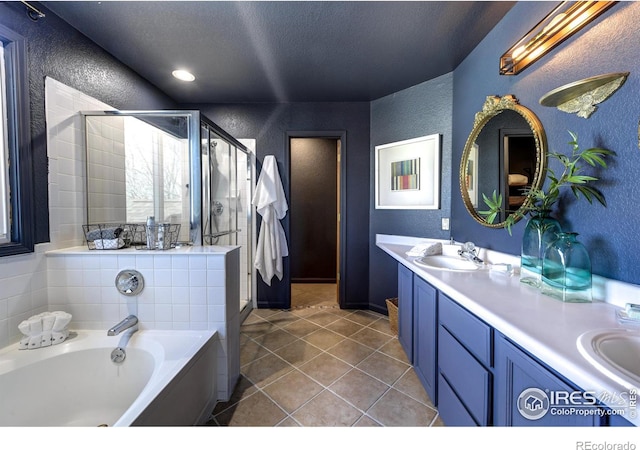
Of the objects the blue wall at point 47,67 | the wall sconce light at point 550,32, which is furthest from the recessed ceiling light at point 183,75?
the wall sconce light at point 550,32

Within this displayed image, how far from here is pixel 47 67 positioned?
147 cm

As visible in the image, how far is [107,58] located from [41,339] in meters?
2.06

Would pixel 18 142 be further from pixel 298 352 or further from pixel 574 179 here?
pixel 574 179

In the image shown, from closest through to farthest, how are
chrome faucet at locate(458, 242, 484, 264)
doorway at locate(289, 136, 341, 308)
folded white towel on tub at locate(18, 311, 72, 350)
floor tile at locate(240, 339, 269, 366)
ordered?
folded white towel on tub at locate(18, 311, 72, 350) < chrome faucet at locate(458, 242, 484, 264) < floor tile at locate(240, 339, 269, 366) < doorway at locate(289, 136, 341, 308)

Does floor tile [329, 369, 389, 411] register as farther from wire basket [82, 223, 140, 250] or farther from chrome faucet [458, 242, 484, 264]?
wire basket [82, 223, 140, 250]

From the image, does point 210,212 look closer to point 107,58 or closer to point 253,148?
point 253,148

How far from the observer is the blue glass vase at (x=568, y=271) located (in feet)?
3.06

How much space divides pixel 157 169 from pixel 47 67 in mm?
803

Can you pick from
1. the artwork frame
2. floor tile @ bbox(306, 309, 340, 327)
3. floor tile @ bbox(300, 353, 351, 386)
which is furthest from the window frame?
the artwork frame

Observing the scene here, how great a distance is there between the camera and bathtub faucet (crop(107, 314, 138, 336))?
1.25 meters

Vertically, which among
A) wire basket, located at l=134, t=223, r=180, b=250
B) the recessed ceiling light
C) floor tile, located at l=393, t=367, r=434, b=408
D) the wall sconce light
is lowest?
floor tile, located at l=393, t=367, r=434, b=408

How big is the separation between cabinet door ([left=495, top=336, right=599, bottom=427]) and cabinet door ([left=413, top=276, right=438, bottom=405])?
0.49m

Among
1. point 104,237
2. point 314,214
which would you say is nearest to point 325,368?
point 104,237
